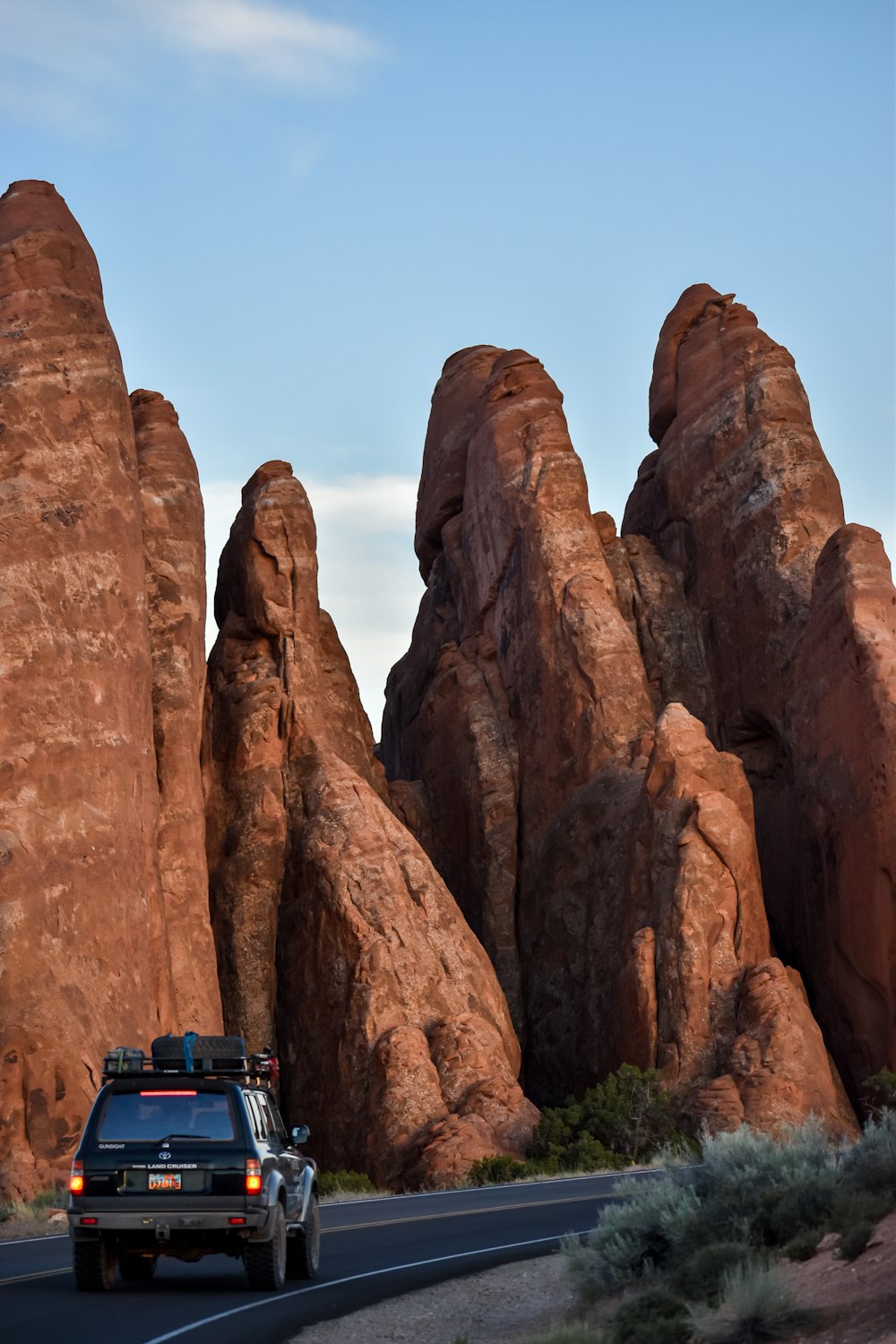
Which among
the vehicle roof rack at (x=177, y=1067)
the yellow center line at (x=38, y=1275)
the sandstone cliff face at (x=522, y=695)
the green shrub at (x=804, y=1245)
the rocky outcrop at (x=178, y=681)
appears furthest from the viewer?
the sandstone cliff face at (x=522, y=695)

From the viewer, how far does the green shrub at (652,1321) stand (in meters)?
11.3

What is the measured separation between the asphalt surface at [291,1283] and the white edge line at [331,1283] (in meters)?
0.01

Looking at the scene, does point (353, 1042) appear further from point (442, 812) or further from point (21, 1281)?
point (21, 1281)

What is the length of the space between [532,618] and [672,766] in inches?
402

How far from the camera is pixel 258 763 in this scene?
169 ft

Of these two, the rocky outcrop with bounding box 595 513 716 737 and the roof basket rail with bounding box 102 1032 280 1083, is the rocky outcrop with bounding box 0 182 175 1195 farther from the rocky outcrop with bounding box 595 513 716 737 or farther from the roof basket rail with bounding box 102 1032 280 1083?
the roof basket rail with bounding box 102 1032 280 1083

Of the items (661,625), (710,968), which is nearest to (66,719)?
(710,968)

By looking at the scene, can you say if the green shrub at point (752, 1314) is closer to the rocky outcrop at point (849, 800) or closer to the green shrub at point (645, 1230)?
the green shrub at point (645, 1230)

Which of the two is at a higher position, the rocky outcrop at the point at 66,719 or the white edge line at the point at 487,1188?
the rocky outcrop at the point at 66,719

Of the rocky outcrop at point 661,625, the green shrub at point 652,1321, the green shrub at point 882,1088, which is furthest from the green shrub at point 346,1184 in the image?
the rocky outcrop at point 661,625

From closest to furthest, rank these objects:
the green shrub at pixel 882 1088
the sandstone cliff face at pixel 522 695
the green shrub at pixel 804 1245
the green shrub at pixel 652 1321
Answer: the green shrub at pixel 652 1321 < the green shrub at pixel 804 1245 < the green shrub at pixel 882 1088 < the sandstone cliff face at pixel 522 695

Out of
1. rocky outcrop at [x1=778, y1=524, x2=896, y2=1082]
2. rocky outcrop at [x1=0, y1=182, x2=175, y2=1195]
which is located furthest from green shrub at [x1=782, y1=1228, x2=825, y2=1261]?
rocky outcrop at [x1=778, y1=524, x2=896, y2=1082]

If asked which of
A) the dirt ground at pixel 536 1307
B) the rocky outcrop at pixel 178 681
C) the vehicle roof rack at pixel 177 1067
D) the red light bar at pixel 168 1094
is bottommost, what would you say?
the dirt ground at pixel 536 1307

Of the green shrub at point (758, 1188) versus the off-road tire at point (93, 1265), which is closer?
the green shrub at point (758, 1188)
